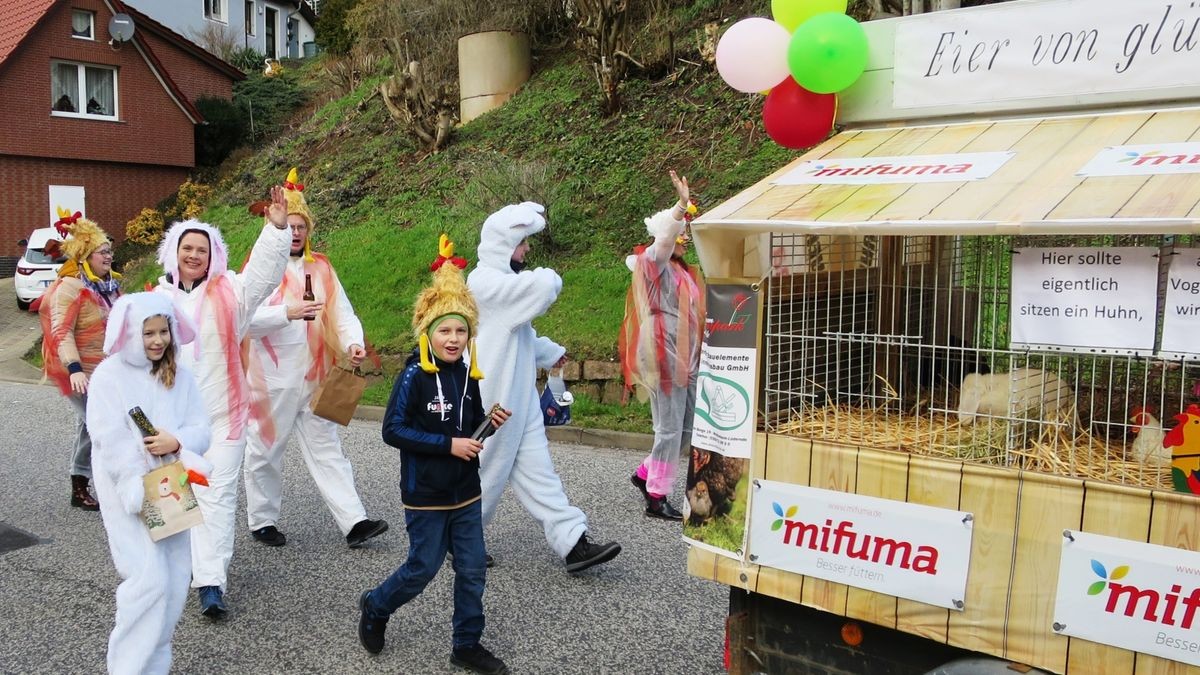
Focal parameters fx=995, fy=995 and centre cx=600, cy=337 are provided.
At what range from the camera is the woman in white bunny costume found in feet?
16.1

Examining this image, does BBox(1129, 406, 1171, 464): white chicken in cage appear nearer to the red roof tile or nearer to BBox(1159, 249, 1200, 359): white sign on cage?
BBox(1159, 249, 1200, 359): white sign on cage

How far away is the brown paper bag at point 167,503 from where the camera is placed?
12.5 ft

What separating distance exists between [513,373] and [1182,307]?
3353mm

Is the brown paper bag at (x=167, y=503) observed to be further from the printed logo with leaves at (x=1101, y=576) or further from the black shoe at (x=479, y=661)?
the printed logo with leaves at (x=1101, y=576)

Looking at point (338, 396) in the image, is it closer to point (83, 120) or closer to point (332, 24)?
point (83, 120)

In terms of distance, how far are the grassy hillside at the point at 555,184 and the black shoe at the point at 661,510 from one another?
3594 millimetres

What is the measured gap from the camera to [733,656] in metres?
3.50

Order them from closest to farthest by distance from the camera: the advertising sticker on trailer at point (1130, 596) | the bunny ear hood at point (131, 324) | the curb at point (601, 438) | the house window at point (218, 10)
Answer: the advertising sticker on trailer at point (1130, 596)
the bunny ear hood at point (131, 324)
the curb at point (601, 438)
the house window at point (218, 10)

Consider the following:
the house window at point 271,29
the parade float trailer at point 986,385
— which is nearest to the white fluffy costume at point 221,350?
the parade float trailer at point 986,385

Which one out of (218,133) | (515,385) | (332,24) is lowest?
(515,385)

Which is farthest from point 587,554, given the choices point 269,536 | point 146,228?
point 146,228

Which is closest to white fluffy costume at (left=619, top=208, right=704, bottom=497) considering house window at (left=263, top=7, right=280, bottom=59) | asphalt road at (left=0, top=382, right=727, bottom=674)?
asphalt road at (left=0, top=382, right=727, bottom=674)

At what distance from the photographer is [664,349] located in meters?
6.42

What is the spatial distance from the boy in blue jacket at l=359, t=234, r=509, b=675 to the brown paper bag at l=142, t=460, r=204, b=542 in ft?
2.62
